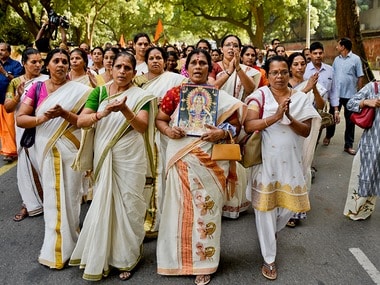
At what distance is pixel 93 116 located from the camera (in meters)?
2.86

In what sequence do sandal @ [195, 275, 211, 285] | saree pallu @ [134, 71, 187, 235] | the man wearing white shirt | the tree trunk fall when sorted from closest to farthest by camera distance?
sandal @ [195, 275, 211, 285] → saree pallu @ [134, 71, 187, 235] → the man wearing white shirt → the tree trunk

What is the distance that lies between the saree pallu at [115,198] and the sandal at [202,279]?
522 millimetres

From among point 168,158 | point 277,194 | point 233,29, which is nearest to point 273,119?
point 277,194

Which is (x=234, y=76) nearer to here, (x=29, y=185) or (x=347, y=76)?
(x=29, y=185)

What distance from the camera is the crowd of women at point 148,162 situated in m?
2.93

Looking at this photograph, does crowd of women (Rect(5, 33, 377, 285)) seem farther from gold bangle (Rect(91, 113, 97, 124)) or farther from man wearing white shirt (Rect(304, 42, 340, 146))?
man wearing white shirt (Rect(304, 42, 340, 146))

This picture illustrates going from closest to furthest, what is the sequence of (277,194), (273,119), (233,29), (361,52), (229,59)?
(273,119), (277,194), (229,59), (361,52), (233,29)

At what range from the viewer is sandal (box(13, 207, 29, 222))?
4184 millimetres

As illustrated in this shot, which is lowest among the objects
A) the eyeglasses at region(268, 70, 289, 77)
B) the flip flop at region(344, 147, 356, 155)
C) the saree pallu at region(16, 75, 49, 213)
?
the flip flop at region(344, 147, 356, 155)

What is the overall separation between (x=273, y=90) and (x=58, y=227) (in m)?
2.04

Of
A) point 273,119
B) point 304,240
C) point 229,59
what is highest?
point 229,59

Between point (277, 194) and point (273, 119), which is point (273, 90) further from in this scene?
point (277, 194)

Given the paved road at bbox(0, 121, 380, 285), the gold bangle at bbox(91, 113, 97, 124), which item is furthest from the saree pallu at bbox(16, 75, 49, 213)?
the gold bangle at bbox(91, 113, 97, 124)

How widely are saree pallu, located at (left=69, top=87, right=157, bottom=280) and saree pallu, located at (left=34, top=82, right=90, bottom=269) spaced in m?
0.21
